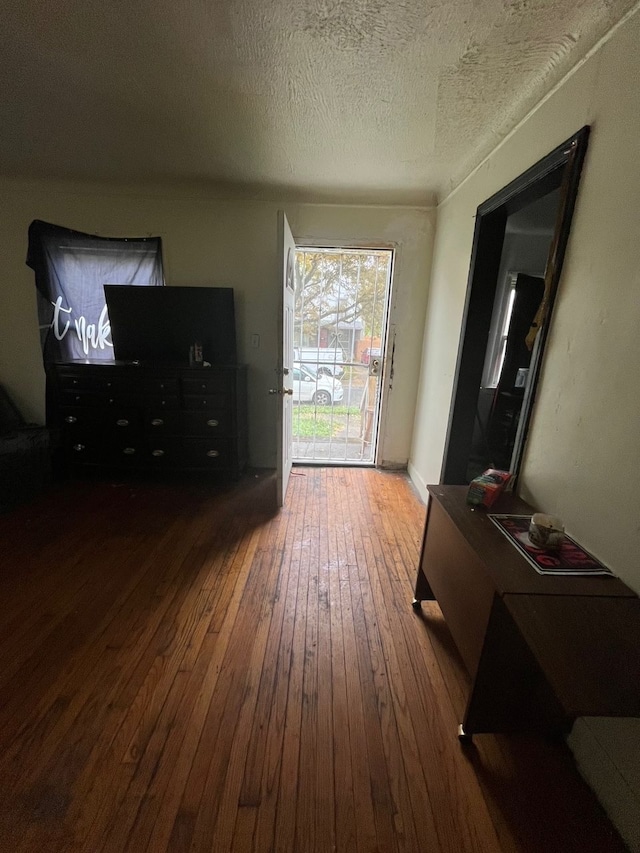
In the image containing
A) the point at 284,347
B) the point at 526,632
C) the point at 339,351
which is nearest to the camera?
the point at 526,632

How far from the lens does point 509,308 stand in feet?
10.3

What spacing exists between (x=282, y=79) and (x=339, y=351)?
1889mm

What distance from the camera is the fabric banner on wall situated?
2680 mm

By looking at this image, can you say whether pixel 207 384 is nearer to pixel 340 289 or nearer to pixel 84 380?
pixel 84 380

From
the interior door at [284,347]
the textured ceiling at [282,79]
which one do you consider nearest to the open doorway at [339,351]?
the interior door at [284,347]

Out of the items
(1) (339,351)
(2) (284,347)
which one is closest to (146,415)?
(2) (284,347)

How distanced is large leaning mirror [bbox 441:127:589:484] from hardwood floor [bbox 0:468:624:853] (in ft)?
3.23

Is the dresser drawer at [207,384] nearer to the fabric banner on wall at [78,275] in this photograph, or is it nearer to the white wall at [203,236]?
the white wall at [203,236]

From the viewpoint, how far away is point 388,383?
302cm

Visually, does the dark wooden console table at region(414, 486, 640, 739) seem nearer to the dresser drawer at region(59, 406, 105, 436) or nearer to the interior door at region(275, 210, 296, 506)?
the interior door at region(275, 210, 296, 506)

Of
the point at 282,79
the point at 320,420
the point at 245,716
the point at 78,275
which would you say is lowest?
the point at 245,716

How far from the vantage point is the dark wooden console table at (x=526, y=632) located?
668 millimetres

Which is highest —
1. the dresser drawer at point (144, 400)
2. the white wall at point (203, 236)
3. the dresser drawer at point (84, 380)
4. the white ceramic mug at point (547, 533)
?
the white wall at point (203, 236)

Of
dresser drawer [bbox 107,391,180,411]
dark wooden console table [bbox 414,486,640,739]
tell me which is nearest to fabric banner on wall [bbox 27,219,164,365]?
dresser drawer [bbox 107,391,180,411]
